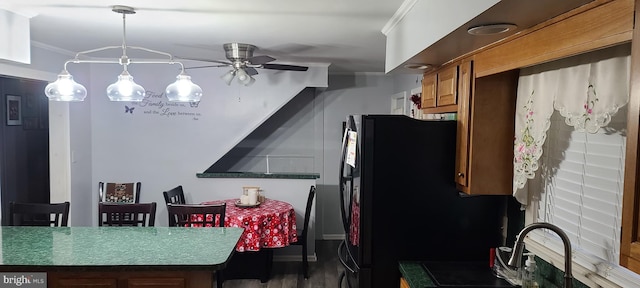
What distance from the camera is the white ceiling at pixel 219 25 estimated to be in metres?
2.25

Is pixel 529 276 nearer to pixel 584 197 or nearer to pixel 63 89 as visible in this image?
pixel 584 197

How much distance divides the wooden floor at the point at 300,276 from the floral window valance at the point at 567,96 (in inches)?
92.6

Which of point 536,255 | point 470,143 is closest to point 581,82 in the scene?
point 470,143

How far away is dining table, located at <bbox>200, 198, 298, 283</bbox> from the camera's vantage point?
3.79 meters

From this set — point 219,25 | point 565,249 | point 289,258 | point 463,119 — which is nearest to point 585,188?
point 565,249

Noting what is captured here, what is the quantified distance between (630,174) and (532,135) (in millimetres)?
873

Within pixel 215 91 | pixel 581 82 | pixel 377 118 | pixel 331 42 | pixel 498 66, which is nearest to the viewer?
pixel 581 82

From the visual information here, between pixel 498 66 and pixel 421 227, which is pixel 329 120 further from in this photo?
Answer: pixel 498 66

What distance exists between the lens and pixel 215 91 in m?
4.62

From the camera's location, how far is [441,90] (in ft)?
7.94

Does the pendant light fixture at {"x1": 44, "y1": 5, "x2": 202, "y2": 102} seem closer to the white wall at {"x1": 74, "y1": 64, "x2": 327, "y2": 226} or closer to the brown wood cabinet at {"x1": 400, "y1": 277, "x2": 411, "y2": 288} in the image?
the brown wood cabinet at {"x1": 400, "y1": 277, "x2": 411, "y2": 288}

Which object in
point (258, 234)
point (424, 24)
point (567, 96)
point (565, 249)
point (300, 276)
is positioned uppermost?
point (424, 24)

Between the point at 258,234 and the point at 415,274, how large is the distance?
6.67ft

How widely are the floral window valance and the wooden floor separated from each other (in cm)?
235
